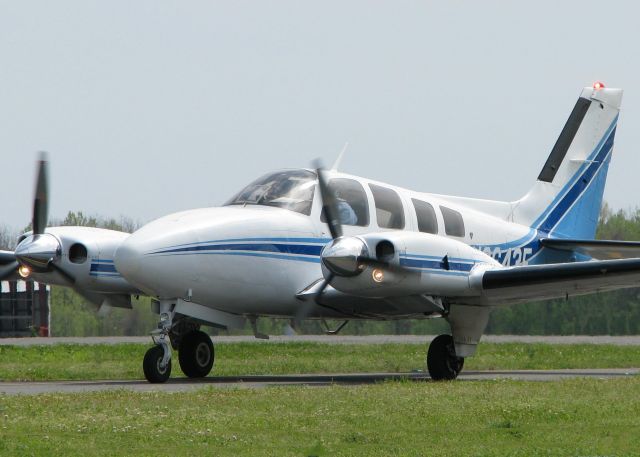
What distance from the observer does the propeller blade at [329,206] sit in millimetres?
18250

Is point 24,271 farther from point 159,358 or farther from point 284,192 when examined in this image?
point 284,192

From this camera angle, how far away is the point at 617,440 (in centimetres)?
1141

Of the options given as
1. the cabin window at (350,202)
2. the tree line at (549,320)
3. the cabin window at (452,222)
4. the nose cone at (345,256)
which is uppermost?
the cabin window at (350,202)

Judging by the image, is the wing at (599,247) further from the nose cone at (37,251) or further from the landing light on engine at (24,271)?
the landing light on engine at (24,271)

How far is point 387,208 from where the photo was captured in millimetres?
19812

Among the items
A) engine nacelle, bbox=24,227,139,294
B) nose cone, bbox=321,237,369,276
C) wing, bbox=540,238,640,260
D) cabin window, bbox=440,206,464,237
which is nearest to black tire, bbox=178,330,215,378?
engine nacelle, bbox=24,227,139,294

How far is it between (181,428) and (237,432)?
582mm

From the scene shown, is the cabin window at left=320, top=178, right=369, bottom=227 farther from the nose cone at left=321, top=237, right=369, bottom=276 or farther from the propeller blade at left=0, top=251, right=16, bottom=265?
the propeller blade at left=0, top=251, right=16, bottom=265

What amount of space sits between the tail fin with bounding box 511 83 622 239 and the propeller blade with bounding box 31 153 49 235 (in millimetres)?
10369

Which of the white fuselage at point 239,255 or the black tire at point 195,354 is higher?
the white fuselage at point 239,255

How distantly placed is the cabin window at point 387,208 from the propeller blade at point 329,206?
1.38m

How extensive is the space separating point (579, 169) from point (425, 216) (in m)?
6.45

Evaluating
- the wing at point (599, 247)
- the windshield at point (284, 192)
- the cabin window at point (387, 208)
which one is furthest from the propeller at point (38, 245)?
the wing at point (599, 247)

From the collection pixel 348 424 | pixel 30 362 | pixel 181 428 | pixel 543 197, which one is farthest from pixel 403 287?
pixel 30 362
